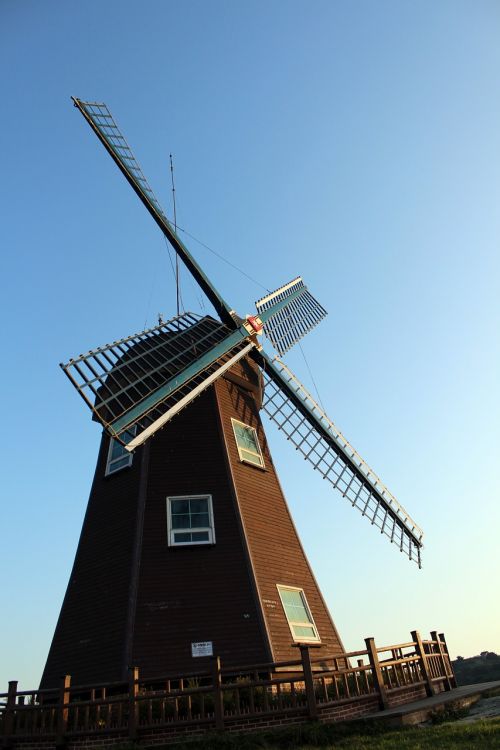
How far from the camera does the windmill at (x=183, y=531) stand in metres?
12.0

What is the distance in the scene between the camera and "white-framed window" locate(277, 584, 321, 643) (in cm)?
1302

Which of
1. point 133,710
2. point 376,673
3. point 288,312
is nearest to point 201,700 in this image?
point 133,710

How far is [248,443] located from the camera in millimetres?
16516

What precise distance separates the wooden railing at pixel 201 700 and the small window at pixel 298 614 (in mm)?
1613

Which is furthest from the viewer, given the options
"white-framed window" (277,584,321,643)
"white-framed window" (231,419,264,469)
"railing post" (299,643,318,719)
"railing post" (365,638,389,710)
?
"white-framed window" (231,419,264,469)

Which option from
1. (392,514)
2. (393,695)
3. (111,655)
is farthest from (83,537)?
(392,514)

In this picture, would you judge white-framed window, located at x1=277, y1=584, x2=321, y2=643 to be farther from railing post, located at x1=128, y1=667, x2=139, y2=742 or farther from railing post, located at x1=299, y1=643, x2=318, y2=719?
railing post, located at x1=128, y1=667, x2=139, y2=742

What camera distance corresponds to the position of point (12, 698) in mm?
10711

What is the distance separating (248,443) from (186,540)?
4.00 m

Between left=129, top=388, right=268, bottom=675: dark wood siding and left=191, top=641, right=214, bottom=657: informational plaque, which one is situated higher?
left=129, top=388, right=268, bottom=675: dark wood siding

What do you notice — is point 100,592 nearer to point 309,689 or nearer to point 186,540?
point 186,540

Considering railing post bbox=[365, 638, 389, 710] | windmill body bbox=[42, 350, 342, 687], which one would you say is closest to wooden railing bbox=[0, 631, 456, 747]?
railing post bbox=[365, 638, 389, 710]

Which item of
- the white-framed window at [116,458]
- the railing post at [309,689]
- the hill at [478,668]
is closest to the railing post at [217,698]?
the railing post at [309,689]

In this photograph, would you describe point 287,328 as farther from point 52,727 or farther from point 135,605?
point 52,727
